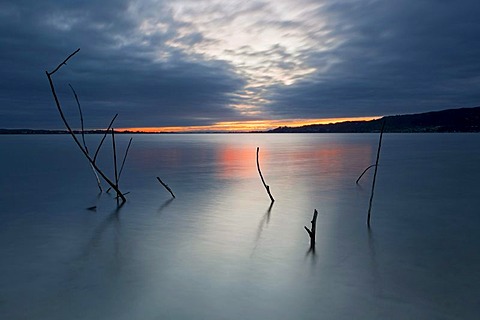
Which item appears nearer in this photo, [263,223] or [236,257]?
[236,257]

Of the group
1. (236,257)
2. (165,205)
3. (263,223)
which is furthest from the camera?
(165,205)

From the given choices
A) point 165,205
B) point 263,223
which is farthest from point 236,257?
point 165,205

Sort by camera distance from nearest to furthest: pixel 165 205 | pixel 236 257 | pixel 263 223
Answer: pixel 236 257, pixel 263 223, pixel 165 205

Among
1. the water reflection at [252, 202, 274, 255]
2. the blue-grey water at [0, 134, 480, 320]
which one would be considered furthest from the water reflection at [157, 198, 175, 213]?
the water reflection at [252, 202, 274, 255]

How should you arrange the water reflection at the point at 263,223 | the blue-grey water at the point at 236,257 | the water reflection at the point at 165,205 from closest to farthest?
the blue-grey water at the point at 236,257 → the water reflection at the point at 263,223 → the water reflection at the point at 165,205

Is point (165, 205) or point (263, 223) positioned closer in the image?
point (263, 223)

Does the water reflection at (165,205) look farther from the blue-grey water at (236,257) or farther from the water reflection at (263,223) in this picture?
the water reflection at (263,223)

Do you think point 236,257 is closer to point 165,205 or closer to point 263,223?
point 263,223

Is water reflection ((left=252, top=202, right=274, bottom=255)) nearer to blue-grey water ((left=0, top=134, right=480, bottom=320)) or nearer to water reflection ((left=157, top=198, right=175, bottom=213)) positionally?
blue-grey water ((left=0, top=134, right=480, bottom=320))

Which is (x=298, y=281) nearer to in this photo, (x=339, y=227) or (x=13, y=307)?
(x=339, y=227)

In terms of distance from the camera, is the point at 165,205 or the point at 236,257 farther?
the point at 165,205

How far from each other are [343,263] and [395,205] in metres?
5.97

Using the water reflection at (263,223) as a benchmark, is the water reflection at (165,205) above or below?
above

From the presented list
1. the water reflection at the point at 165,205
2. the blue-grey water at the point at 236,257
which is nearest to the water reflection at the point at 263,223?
the blue-grey water at the point at 236,257
